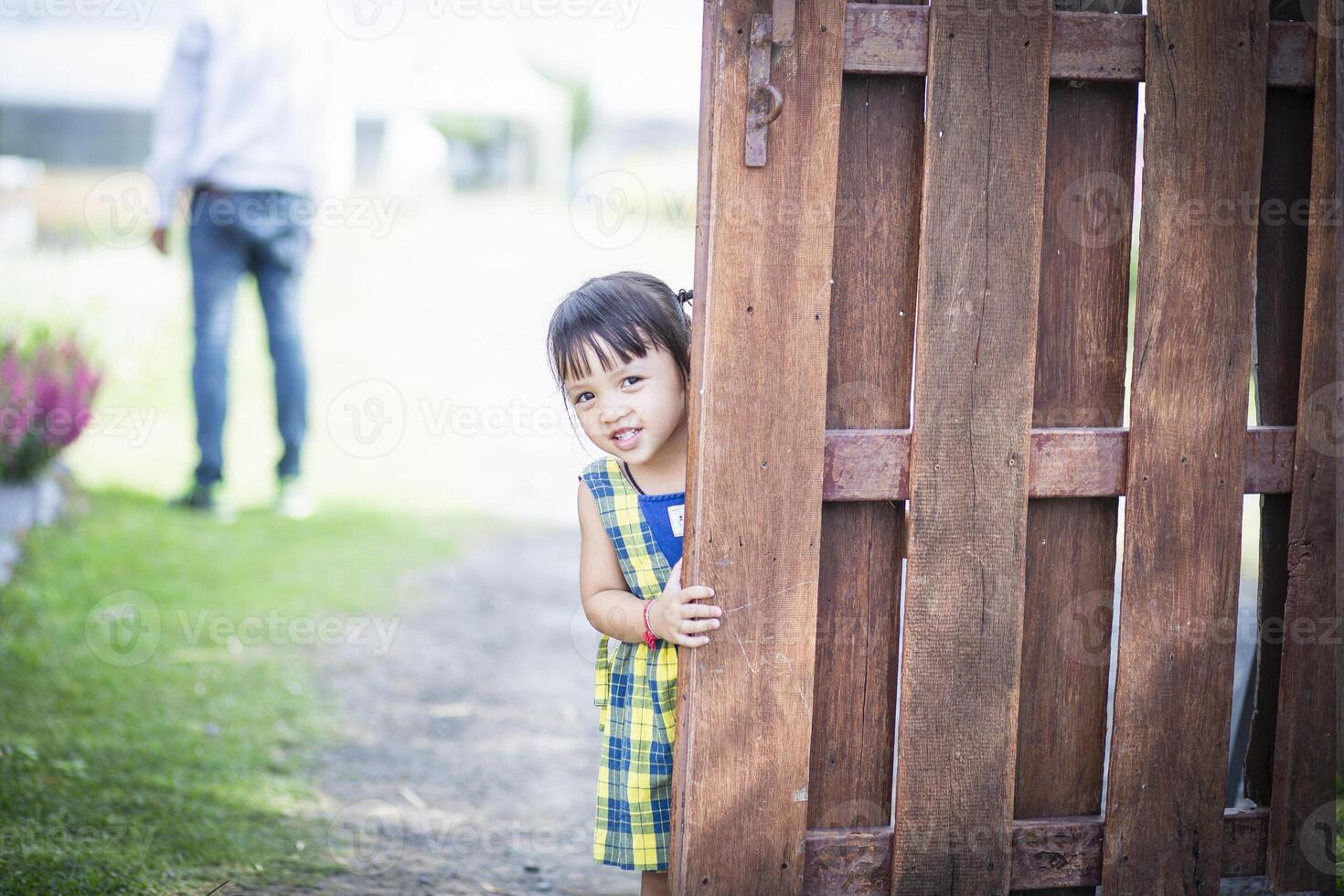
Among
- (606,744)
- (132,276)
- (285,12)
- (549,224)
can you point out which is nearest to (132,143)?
(549,224)

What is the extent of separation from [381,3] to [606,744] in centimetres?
407

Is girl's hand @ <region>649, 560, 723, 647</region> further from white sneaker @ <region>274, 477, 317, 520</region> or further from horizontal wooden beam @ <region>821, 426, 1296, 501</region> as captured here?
white sneaker @ <region>274, 477, 317, 520</region>

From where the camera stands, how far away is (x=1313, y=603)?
229cm

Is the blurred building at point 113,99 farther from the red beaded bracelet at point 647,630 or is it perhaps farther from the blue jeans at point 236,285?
the red beaded bracelet at point 647,630

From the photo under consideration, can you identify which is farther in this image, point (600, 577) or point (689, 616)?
point (600, 577)

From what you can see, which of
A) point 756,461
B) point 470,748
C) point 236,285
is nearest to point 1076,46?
point 756,461

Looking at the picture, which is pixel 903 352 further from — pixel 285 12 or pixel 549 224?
pixel 549 224

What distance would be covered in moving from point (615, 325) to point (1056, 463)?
0.79 metres

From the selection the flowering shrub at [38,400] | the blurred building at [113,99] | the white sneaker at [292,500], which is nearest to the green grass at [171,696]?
the white sneaker at [292,500]

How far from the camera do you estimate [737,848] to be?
7.00 feet

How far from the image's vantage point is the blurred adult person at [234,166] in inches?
216

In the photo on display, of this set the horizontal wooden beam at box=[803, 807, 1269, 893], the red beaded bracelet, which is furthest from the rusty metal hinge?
the horizontal wooden beam at box=[803, 807, 1269, 893]

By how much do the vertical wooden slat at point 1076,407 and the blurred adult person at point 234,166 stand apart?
164 inches

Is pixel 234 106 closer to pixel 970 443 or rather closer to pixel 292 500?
pixel 292 500
